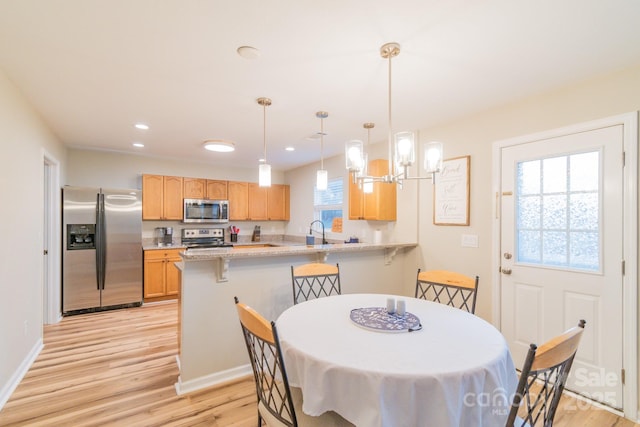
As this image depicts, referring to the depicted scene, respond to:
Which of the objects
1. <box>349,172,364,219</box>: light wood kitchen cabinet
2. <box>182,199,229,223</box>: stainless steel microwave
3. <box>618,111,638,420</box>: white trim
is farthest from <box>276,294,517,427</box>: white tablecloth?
<box>182,199,229,223</box>: stainless steel microwave

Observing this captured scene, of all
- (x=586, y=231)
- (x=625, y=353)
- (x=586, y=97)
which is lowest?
(x=625, y=353)

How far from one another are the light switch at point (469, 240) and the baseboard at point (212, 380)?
94.7 inches

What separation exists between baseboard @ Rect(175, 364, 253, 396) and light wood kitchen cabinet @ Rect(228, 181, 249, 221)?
3632mm

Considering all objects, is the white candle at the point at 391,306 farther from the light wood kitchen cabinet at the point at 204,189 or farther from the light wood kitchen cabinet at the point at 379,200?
the light wood kitchen cabinet at the point at 204,189

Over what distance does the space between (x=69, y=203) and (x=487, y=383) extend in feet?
17.0

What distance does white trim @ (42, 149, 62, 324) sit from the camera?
3.83 meters

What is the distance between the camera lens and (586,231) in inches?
92.7

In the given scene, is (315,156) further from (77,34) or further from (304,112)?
(77,34)

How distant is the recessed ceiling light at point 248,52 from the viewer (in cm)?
194

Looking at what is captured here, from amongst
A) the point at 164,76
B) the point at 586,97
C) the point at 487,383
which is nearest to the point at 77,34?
the point at 164,76

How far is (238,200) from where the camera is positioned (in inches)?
237

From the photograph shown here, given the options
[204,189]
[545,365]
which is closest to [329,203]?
[204,189]

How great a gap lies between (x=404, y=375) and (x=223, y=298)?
5.98 feet

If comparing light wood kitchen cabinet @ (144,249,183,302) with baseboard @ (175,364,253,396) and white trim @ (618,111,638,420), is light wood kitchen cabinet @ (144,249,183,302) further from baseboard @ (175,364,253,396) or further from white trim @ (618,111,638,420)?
white trim @ (618,111,638,420)
